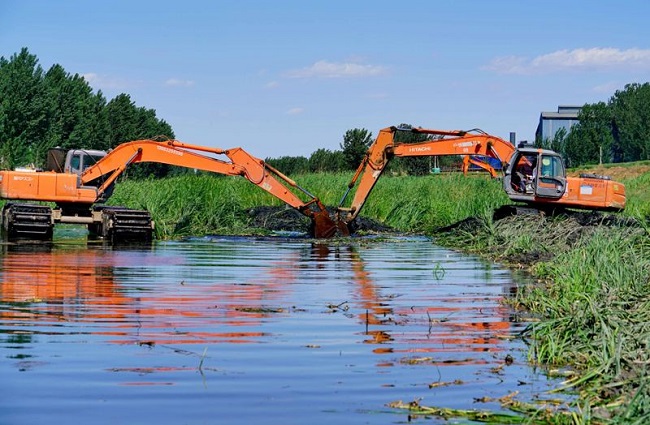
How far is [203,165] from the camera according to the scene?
30.0m

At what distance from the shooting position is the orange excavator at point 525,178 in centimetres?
3269

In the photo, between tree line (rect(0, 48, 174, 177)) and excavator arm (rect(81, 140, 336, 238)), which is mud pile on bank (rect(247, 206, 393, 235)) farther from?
tree line (rect(0, 48, 174, 177))

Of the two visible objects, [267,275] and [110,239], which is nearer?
[267,275]

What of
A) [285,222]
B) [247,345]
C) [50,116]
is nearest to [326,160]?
[50,116]

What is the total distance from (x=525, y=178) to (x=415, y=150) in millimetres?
3268

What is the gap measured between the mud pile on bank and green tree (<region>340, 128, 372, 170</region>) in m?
52.0

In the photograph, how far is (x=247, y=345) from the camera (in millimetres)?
10477

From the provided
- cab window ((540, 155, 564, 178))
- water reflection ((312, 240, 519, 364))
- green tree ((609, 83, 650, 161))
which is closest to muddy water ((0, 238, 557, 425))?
water reflection ((312, 240, 519, 364))

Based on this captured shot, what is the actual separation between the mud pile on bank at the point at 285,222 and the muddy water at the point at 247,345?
17.2 metres

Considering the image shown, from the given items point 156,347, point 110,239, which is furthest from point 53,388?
point 110,239

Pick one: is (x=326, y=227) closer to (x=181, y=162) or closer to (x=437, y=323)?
(x=181, y=162)

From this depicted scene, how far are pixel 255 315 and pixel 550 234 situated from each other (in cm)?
1334

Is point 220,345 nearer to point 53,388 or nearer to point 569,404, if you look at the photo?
point 53,388

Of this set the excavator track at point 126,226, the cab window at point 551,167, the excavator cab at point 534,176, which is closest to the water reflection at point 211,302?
the excavator track at point 126,226
